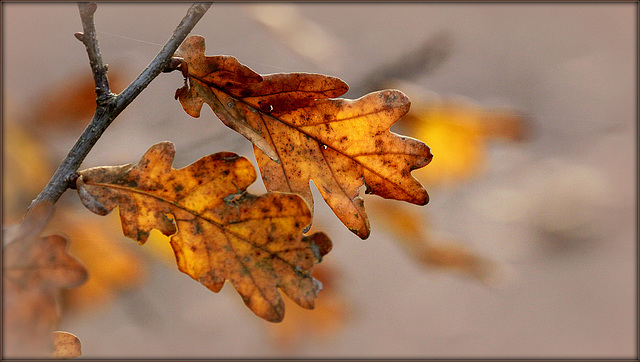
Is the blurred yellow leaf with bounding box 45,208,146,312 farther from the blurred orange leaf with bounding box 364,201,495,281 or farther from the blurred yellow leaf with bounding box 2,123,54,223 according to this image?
the blurred orange leaf with bounding box 364,201,495,281

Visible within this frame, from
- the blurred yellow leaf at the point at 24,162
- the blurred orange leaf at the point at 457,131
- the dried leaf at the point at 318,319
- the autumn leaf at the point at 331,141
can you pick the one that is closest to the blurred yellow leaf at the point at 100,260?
the blurred yellow leaf at the point at 24,162

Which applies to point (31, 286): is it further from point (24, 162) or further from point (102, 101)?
point (24, 162)

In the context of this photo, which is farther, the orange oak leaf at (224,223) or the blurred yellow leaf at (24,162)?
the blurred yellow leaf at (24,162)

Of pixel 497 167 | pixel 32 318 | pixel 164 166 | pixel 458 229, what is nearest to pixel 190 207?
pixel 164 166

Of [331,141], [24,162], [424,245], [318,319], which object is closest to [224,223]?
[331,141]

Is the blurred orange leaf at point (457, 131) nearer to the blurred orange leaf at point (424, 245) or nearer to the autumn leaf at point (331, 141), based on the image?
the blurred orange leaf at point (424, 245)

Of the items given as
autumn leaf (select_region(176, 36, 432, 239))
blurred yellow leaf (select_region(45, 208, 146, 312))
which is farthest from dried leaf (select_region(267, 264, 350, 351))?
autumn leaf (select_region(176, 36, 432, 239))

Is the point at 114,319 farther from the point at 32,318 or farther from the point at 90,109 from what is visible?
the point at 32,318
